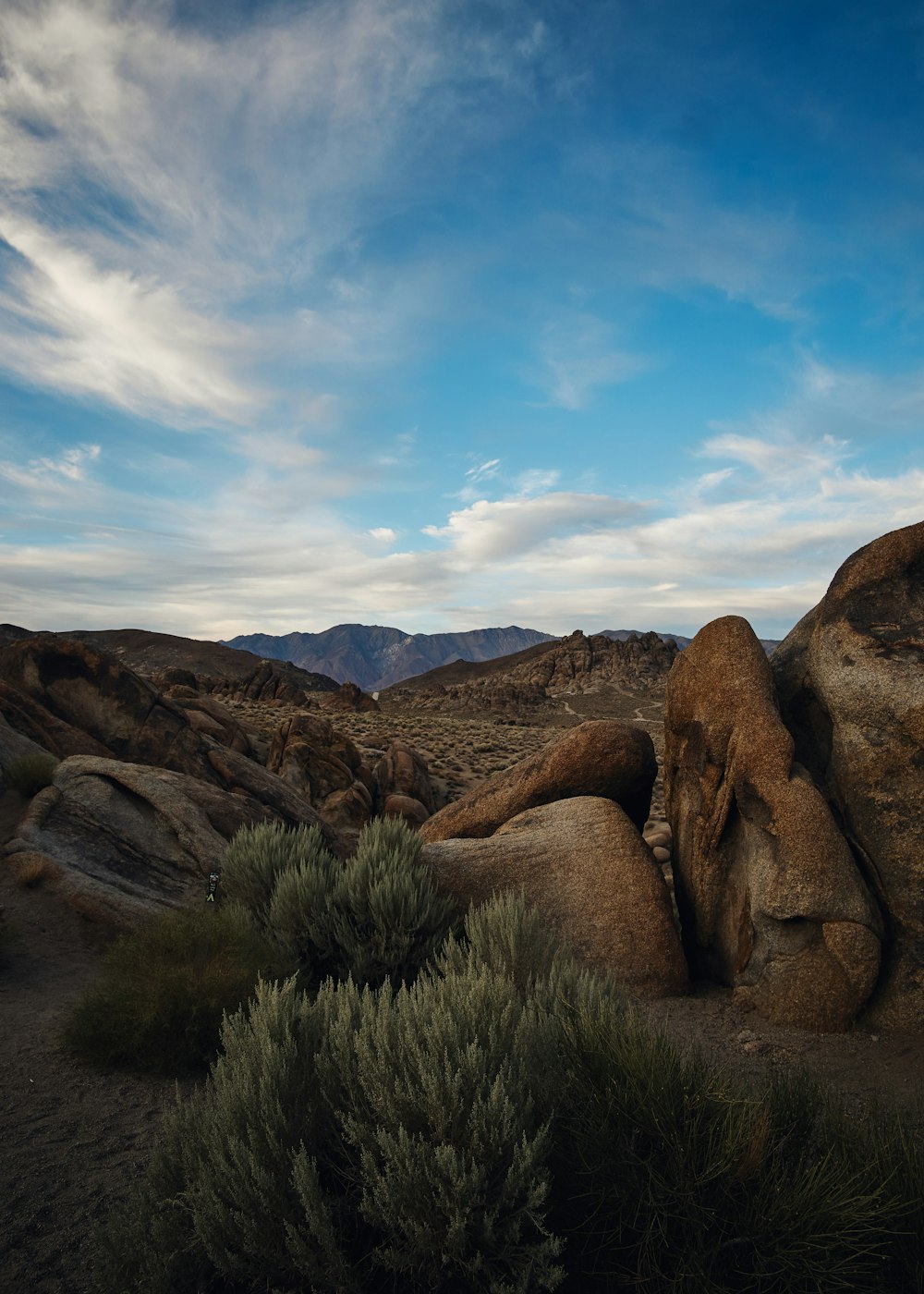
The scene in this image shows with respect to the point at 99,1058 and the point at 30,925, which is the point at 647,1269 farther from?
the point at 30,925

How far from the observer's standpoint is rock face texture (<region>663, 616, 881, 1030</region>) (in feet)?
20.0

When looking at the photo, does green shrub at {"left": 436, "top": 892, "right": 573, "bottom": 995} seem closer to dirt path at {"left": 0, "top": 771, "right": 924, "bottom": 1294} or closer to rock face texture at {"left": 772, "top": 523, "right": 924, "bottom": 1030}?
dirt path at {"left": 0, "top": 771, "right": 924, "bottom": 1294}

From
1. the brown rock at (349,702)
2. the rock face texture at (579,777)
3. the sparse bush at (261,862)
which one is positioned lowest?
the brown rock at (349,702)

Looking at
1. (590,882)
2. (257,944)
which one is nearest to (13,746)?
(257,944)

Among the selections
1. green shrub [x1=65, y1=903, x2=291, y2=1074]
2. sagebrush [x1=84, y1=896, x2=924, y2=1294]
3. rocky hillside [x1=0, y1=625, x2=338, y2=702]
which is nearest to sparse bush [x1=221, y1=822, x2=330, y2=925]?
green shrub [x1=65, y1=903, x2=291, y2=1074]

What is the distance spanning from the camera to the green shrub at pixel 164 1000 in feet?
17.0

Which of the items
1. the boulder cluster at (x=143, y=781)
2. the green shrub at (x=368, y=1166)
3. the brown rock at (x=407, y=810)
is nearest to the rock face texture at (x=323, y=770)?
the boulder cluster at (x=143, y=781)

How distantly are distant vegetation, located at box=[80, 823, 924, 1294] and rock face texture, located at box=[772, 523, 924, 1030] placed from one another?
312cm

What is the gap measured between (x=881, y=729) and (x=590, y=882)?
335cm

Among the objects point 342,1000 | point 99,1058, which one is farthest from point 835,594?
point 99,1058

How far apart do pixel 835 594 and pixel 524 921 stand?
4547 mm

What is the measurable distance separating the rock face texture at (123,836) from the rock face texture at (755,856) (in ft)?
21.3

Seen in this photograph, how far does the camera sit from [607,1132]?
9.50 feet

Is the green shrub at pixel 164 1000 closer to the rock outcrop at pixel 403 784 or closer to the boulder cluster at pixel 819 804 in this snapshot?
the boulder cluster at pixel 819 804
